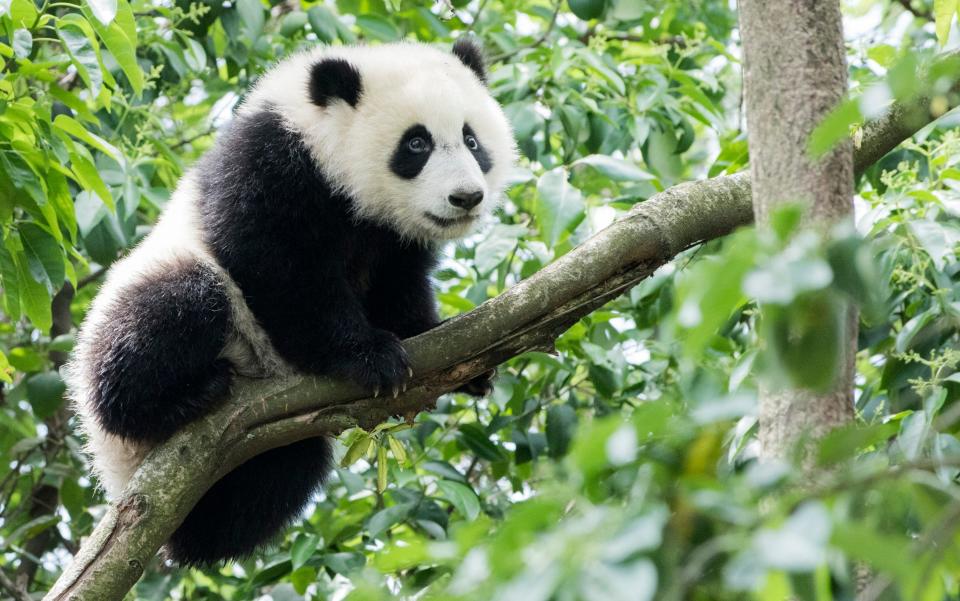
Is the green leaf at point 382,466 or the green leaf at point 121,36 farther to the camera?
the green leaf at point 382,466

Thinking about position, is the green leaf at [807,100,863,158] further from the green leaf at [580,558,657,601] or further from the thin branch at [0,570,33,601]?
the thin branch at [0,570,33,601]

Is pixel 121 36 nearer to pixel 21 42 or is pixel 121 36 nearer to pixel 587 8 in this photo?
pixel 21 42

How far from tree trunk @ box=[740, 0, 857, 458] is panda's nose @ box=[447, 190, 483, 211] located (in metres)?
2.58

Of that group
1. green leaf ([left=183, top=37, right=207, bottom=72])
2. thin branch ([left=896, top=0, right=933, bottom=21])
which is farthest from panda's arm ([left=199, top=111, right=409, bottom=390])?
thin branch ([left=896, top=0, right=933, bottom=21])

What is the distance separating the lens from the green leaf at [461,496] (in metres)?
4.75

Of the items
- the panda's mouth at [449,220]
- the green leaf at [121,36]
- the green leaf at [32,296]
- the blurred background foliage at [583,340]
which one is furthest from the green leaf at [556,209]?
the green leaf at [32,296]

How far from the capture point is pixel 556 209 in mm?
4695

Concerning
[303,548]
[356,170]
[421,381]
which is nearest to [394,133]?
[356,170]

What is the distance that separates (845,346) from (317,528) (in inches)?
152

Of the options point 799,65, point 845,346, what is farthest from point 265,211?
point 845,346

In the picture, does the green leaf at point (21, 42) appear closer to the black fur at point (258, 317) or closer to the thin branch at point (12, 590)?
the black fur at point (258, 317)

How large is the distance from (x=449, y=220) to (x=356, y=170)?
476 millimetres

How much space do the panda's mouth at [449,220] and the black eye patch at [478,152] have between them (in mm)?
384

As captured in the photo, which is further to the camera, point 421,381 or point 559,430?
point 559,430
